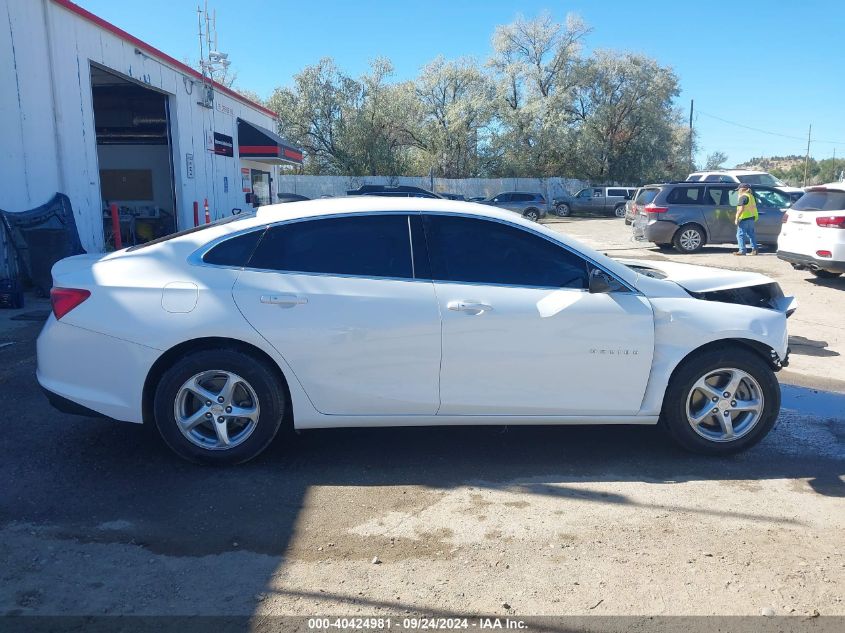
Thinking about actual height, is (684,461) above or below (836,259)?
below

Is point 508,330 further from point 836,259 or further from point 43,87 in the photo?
point 43,87

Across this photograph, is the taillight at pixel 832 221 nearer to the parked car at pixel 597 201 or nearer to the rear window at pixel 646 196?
the rear window at pixel 646 196

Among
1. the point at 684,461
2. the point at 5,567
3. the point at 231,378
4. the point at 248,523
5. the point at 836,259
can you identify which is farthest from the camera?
the point at 836,259

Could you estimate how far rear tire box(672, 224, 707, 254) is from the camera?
54.7ft

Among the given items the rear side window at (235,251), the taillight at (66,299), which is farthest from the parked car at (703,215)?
the taillight at (66,299)

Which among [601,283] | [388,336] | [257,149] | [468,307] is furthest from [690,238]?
[257,149]

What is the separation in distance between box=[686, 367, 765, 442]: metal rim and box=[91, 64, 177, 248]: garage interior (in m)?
17.2

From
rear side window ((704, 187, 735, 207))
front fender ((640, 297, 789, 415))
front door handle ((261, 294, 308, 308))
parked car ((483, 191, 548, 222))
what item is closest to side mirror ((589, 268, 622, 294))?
front fender ((640, 297, 789, 415))

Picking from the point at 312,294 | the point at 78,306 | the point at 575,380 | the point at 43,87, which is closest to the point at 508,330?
the point at 575,380

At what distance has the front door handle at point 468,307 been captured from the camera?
4.07 m

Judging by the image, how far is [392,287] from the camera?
4109 millimetres

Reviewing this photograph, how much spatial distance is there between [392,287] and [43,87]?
10181 millimetres

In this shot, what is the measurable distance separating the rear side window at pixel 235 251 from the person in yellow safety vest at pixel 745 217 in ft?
43.6

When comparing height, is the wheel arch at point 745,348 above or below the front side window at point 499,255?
below
